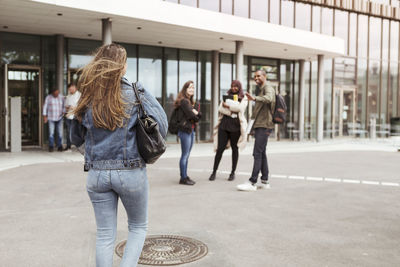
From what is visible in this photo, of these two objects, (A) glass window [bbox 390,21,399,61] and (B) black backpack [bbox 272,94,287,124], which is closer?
(B) black backpack [bbox 272,94,287,124]

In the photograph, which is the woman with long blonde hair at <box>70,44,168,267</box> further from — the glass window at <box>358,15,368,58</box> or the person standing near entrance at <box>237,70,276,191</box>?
the glass window at <box>358,15,368,58</box>

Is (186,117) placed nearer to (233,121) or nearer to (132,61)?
(233,121)

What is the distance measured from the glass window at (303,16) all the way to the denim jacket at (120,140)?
19.3 m

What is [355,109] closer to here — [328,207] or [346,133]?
[346,133]

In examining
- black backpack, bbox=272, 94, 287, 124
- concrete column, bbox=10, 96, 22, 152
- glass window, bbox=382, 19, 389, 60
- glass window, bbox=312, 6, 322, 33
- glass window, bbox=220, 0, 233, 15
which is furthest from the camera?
glass window, bbox=382, 19, 389, 60

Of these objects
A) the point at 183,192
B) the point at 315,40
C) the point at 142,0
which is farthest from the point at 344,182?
the point at 315,40

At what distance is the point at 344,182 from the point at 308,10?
50.6 feet

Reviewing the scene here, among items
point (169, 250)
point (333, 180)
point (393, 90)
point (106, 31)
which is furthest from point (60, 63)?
point (393, 90)

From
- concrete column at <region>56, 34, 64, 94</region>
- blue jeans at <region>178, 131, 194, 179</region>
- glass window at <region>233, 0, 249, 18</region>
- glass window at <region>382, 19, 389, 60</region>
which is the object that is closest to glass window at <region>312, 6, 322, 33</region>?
glass window at <region>233, 0, 249, 18</region>

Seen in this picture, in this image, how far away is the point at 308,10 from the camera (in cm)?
2119

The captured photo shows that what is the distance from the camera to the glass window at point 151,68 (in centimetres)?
1647

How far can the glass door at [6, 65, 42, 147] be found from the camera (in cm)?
1400

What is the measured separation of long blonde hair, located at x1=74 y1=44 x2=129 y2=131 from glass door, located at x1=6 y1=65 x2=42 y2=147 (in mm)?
12678

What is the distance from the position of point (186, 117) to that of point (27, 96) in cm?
902
